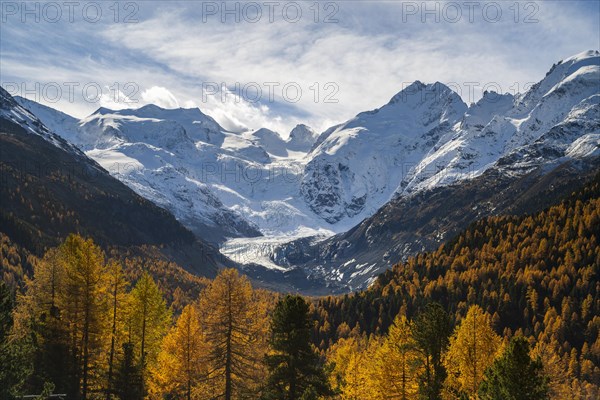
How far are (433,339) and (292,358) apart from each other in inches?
463

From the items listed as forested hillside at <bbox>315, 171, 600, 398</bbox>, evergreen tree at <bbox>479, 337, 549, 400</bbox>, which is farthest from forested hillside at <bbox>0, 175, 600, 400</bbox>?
forested hillside at <bbox>315, 171, 600, 398</bbox>

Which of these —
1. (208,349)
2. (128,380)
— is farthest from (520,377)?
(128,380)

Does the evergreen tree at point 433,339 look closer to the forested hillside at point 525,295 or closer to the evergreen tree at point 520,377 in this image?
the evergreen tree at point 520,377

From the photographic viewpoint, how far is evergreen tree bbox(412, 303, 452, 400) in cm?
5231

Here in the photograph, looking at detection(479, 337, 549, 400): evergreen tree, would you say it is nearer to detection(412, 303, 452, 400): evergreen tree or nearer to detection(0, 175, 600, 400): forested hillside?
detection(0, 175, 600, 400): forested hillside

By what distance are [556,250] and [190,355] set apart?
497 ft

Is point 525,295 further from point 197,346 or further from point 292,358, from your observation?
point 292,358

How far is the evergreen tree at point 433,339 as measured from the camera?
52.3 meters

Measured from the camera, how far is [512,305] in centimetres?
16838

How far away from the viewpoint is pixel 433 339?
52.6 meters

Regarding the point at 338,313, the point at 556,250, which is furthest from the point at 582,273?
the point at 338,313

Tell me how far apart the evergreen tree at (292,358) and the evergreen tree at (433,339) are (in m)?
8.46

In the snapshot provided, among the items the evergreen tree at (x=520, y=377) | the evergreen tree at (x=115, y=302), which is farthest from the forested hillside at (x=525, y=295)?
the evergreen tree at (x=520, y=377)

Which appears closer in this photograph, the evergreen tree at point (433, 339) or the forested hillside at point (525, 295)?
the evergreen tree at point (433, 339)
